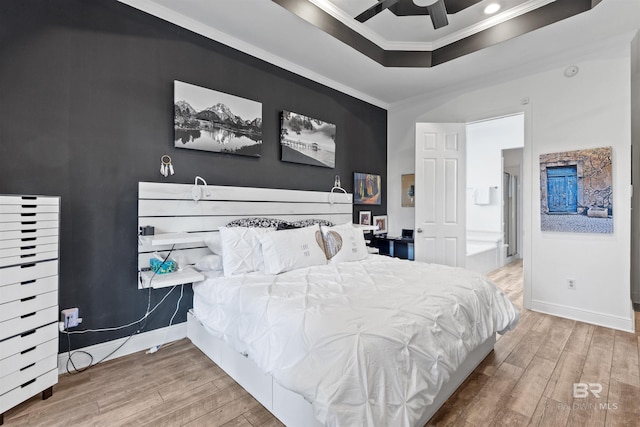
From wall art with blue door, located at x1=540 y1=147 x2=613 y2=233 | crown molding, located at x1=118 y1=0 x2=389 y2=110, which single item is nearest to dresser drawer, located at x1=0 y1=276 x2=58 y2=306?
crown molding, located at x1=118 y1=0 x2=389 y2=110

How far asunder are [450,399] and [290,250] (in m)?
1.52

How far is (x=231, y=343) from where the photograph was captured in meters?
1.97

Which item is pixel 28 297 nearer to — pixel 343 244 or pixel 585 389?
pixel 343 244

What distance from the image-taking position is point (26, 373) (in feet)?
5.56

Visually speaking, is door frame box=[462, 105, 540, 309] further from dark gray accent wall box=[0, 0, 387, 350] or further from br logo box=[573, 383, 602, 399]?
dark gray accent wall box=[0, 0, 387, 350]

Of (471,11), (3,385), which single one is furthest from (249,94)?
(3,385)

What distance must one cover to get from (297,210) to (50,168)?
2156mm

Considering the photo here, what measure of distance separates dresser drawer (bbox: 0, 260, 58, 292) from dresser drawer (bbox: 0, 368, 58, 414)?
0.59 m

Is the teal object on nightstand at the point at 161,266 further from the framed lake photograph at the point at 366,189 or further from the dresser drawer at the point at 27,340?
the framed lake photograph at the point at 366,189

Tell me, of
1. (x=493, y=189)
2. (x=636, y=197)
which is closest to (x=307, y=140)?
(x=636, y=197)

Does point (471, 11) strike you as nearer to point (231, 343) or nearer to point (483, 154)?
point (231, 343)

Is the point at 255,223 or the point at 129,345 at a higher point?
the point at 255,223

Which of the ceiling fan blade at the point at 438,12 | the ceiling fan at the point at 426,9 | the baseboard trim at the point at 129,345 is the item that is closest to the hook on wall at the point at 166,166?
the baseboard trim at the point at 129,345

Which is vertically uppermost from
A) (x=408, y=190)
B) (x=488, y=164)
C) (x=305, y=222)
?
(x=488, y=164)
